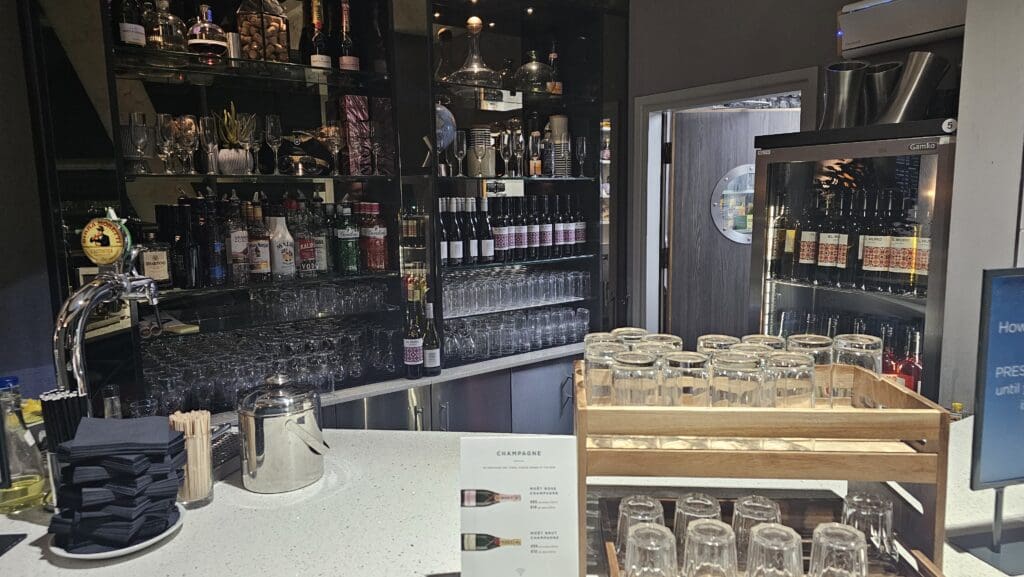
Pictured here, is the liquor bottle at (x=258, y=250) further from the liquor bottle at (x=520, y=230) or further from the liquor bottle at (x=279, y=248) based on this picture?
the liquor bottle at (x=520, y=230)

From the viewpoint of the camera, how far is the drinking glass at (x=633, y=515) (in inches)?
42.9

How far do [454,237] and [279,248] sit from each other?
3.06 ft

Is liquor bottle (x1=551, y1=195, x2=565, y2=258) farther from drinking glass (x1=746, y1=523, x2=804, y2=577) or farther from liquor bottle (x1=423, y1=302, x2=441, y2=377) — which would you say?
drinking glass (x1=746, y1=523, x2=804, y2=577)

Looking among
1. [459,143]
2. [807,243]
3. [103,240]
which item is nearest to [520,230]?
[459,143]

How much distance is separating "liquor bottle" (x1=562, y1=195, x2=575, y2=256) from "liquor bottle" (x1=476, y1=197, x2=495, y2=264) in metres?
0.48

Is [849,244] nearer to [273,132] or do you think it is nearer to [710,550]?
[710,550]

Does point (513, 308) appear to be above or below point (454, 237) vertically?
below

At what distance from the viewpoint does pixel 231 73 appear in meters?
2.87

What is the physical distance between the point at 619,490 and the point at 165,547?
922 mm

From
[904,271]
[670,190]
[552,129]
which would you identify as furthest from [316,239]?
[904,271]

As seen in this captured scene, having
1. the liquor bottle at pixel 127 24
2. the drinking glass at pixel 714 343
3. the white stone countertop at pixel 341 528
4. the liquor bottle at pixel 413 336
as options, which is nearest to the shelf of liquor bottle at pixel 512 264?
the liquor bottle at pixel 413 336

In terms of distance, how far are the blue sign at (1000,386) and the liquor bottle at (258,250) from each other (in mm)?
2640

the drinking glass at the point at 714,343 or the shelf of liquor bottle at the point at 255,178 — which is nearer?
the drinking glass at the point at 714,343

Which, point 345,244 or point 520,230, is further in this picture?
point 520,230
